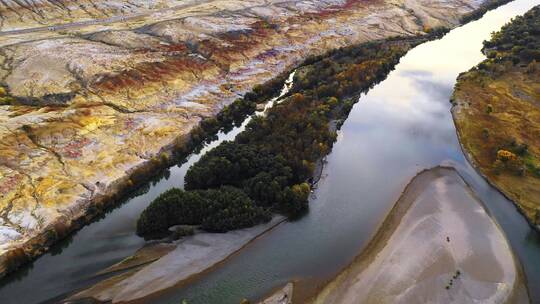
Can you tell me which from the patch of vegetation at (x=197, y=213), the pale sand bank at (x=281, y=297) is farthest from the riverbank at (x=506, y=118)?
the patch of vegetation at (x=197, y=213)

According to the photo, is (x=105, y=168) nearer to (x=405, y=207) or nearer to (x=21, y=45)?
(x=405, y=207)

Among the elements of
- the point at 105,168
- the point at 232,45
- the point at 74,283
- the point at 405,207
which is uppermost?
the point at 232,45

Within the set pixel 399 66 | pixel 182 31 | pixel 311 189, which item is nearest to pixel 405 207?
pixel 311 189

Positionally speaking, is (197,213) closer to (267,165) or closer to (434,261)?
(267,165)

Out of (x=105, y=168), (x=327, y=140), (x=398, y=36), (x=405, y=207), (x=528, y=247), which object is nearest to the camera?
(x=528, y=247)

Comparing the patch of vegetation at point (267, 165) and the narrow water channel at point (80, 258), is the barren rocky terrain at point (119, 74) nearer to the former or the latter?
the narrow water channel at point (80, 258)

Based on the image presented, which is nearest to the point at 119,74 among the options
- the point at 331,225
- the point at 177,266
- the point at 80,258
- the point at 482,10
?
the point at 80,258

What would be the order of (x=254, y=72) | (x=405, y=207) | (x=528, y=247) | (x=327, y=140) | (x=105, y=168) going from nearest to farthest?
(x=528, y=247) → (x=405, y=207) → (x=105, y=168) → (x=327, y=140) → (x=254, y=72)
